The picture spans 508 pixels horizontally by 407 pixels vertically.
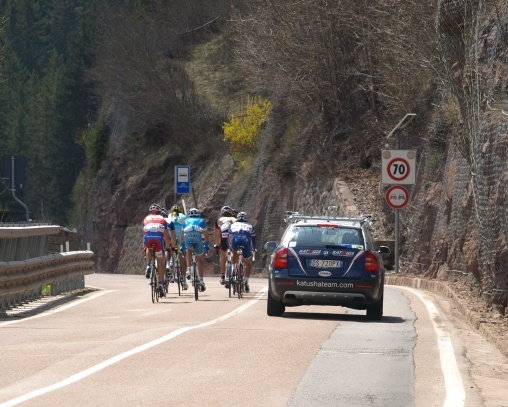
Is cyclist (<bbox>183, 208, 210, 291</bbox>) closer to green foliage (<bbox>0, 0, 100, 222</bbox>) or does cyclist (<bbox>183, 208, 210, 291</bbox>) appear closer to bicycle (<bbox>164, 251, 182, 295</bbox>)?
bicycle (<bbox>164, 251, 182, 295</bbox>)

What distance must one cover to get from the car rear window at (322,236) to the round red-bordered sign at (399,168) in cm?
1788

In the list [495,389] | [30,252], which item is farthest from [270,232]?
[495,389]

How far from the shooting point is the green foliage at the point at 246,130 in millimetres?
59531

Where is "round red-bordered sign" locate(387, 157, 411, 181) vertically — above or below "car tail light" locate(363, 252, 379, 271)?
above

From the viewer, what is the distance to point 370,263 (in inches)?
824

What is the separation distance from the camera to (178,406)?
10.4 meters

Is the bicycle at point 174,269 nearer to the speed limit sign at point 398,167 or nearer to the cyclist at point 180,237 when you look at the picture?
the cyclist at point 180,237

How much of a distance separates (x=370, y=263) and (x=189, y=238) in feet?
20.5

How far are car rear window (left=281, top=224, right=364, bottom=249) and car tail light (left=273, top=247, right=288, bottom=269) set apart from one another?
0.14 meters

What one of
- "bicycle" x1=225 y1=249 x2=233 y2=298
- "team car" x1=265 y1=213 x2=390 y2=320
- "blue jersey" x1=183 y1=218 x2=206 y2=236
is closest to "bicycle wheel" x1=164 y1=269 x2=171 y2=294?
"blue jersey" x1=183 y1=218 x2=206 y2=236

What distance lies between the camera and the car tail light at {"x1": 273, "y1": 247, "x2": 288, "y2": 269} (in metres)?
20.9

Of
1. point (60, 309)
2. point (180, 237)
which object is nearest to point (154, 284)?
point (60, 309)

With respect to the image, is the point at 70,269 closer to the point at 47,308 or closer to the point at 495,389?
the point at 47,308

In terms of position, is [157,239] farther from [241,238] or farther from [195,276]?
[241,238]
